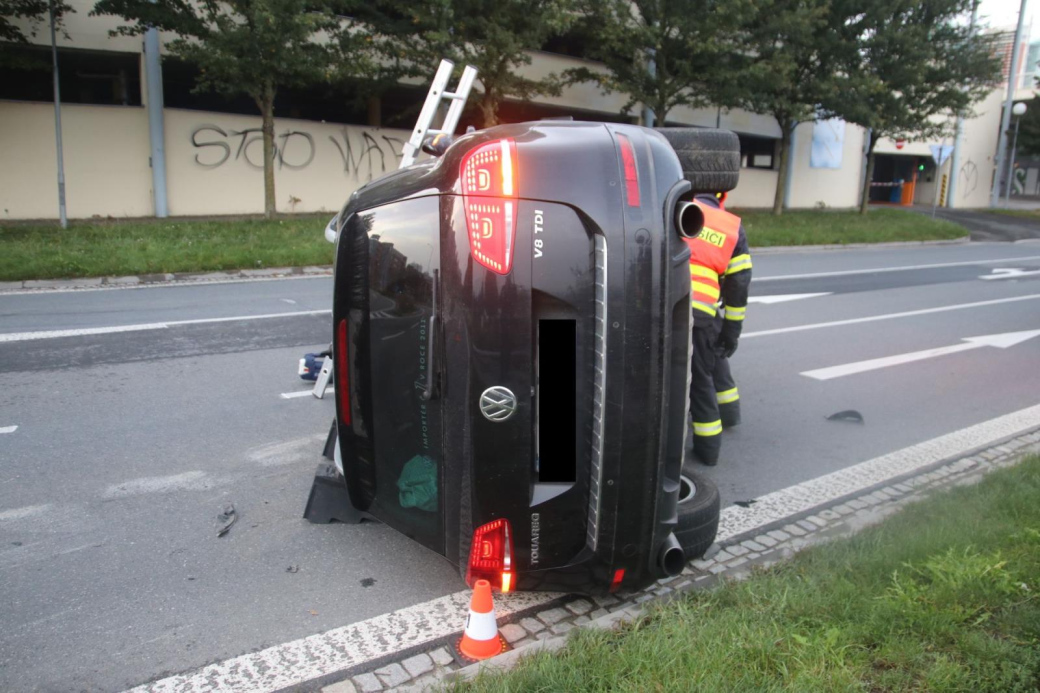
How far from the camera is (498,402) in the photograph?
2.90 meters

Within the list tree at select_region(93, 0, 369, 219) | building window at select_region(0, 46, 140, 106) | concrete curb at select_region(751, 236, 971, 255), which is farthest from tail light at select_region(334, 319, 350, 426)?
building window at select_region(0, 46, 140, 106)

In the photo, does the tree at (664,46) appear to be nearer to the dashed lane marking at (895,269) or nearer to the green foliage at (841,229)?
the green foliage at (841,229)

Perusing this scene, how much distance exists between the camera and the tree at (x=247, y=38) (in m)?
14.7

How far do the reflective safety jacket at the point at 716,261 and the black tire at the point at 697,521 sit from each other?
1.43 meters

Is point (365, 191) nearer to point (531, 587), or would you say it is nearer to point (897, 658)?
point (531, 587)

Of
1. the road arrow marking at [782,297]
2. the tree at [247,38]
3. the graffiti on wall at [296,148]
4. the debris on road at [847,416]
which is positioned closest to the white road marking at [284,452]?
the debris on road at [847,416]

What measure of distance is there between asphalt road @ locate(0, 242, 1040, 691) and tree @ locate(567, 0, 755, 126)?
1271 cm

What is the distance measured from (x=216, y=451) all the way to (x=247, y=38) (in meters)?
12.1

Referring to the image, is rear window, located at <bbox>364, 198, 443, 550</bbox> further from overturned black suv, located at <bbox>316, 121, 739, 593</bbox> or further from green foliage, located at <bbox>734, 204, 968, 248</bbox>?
green foliage, located at <bbox>734, 204, 968, 248</bbox>

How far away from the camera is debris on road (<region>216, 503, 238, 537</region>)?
4.06m

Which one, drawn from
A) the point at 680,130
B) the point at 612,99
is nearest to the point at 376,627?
the point at 680,130

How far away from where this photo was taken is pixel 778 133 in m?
33.1

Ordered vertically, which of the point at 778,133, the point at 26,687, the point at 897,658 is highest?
the point at 778,133

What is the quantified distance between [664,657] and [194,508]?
2642mm
